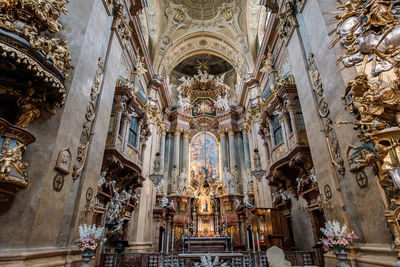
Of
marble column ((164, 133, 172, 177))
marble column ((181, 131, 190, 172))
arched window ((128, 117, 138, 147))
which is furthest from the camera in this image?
marble column ((181, 131, 190, 172))

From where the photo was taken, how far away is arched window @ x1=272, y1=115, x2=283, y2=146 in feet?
35.9

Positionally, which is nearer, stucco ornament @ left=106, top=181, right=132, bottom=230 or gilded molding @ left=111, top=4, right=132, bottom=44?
gilded molding @ left=111, top=4, right=132, bottom=44

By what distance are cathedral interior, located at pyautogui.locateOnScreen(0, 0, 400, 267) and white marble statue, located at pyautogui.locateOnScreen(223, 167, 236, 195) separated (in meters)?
2.68

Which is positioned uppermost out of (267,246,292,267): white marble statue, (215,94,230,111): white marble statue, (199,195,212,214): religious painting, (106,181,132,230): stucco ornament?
(215,94,230,111): white marble statue

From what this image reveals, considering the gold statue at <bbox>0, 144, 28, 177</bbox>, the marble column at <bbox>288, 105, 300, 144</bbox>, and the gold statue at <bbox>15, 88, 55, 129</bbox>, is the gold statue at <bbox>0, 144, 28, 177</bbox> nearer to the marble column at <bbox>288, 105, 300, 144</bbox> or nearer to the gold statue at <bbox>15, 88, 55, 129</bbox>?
the gold statue at <bbox>15, 88, 55, 129</bbox>

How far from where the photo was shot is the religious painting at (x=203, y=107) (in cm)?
2366

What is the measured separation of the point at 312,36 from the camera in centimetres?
767

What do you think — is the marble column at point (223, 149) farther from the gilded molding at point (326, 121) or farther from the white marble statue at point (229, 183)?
the gilded molding at point (326, 121)

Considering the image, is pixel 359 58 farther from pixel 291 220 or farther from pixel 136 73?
pixel 136 73

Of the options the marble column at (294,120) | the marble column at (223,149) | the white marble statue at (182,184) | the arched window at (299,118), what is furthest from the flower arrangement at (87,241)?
the marble column at (223,149)

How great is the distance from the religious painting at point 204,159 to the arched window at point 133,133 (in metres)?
9.65

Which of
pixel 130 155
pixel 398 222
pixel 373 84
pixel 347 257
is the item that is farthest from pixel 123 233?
pixel 373 84

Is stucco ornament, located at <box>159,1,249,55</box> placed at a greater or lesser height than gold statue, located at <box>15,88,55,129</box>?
greater

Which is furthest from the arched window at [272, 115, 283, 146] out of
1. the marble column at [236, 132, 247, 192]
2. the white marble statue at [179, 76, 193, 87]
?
the white marble statue at [179, 76, 193, 87]
